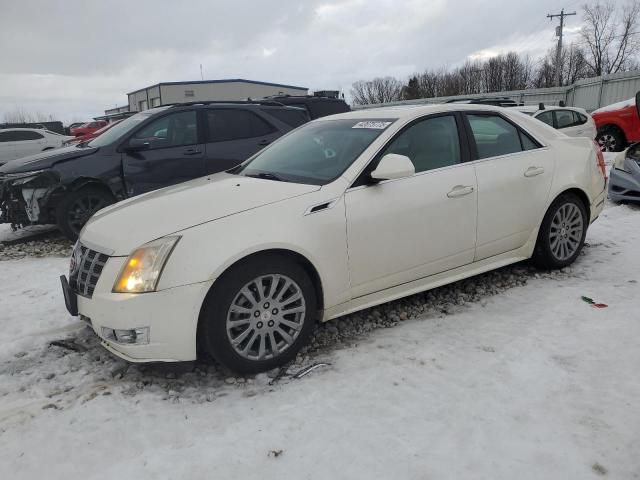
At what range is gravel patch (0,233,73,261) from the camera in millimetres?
6098

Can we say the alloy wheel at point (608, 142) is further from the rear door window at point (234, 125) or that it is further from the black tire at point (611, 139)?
the rear door window at point (234, 125)

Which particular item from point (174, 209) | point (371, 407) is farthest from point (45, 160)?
point (371, 407)

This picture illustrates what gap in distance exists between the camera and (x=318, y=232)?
314 centimetres

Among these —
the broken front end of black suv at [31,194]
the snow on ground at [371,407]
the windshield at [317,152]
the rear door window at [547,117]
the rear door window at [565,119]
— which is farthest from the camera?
the rear door window at [565,119]

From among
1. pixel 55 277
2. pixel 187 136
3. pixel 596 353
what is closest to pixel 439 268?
pixel 596 353

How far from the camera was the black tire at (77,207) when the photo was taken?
6.10 meters

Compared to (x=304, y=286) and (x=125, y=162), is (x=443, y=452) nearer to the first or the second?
(x=304, y=286)

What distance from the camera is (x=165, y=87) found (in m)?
39.0

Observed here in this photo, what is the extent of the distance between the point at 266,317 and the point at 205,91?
39788mm

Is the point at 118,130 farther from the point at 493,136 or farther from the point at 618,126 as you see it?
the point at 618,126

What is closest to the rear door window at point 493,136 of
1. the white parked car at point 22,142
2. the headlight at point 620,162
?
the headlight at point 620,162

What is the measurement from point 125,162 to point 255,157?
9.07 ft

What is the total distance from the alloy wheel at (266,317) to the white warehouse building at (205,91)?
3686cm

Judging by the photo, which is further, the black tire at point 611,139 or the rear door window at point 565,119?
the black tire at point 611,139
